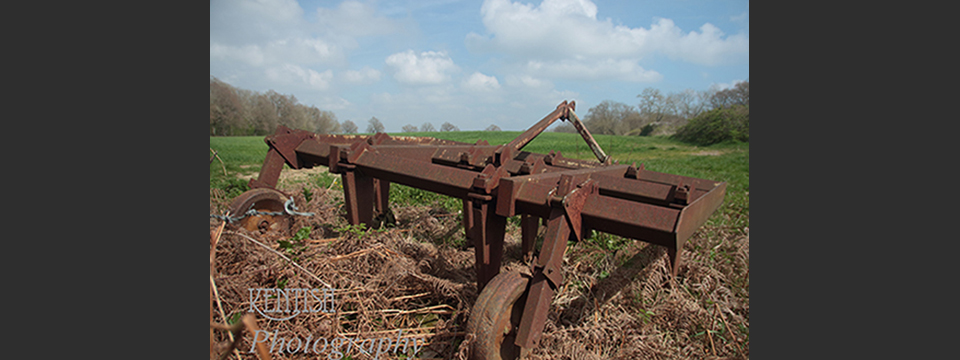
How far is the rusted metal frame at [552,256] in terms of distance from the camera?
2514 mm

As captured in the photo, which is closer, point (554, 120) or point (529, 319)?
point (529, 319)

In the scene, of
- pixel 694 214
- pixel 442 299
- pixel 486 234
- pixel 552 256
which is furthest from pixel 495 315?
pixel 694 214

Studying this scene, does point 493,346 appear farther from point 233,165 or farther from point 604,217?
point 233,165

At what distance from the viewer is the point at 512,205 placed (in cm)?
295

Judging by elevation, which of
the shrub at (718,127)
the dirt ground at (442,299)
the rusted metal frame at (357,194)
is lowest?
the dirt ground at (442,299)

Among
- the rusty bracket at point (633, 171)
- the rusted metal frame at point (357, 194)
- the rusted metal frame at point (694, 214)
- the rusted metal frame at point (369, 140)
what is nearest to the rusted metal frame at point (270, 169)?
the rusted metal frame at point (369, 140)

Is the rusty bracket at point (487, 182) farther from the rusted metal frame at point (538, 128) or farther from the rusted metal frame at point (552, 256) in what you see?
the rusted metal frame at point (538, 128)

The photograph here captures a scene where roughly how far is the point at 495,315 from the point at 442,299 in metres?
1.26

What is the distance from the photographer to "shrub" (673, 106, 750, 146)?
46.2ft

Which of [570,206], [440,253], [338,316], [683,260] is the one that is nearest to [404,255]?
[440,253]

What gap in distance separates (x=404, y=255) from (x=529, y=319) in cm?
209

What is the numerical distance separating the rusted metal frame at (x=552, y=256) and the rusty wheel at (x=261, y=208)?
3378mm

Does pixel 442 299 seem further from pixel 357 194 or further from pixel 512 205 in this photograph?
pixel 357 194

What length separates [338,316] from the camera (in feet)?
10.3
